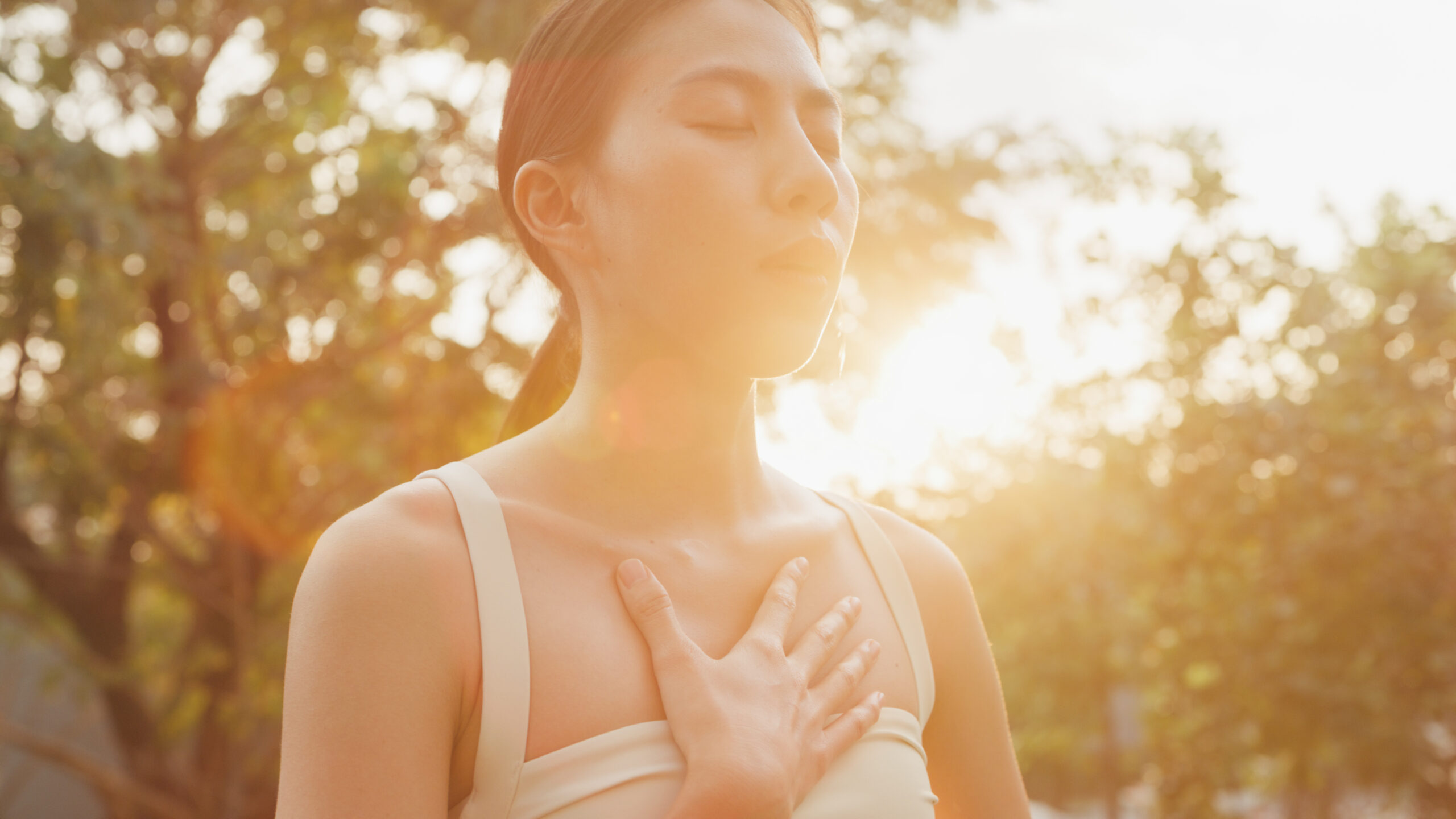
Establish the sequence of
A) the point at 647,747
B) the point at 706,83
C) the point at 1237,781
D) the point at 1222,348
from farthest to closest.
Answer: the point at 1237,781
the point at 1222,348
the point at 706,83
the point at 647,747

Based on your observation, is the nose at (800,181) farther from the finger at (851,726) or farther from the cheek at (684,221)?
the finger at (851,726)

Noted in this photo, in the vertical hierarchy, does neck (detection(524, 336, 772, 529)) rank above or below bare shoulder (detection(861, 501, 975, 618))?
above

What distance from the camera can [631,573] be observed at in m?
1.46

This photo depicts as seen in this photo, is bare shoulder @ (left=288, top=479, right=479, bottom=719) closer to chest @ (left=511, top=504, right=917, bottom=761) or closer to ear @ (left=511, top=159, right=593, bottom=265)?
chest @ (left=511, top=504, right=917, bottom=761)

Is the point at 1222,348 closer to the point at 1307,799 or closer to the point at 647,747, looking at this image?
the point at 647,747

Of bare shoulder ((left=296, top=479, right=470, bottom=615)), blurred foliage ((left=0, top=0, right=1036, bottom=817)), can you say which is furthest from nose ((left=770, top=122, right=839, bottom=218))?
blurred foliage ((left=0, top=0, right=1036, bottom=817))

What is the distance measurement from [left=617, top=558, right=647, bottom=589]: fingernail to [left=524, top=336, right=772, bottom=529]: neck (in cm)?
11

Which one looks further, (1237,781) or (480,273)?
(1237,781)

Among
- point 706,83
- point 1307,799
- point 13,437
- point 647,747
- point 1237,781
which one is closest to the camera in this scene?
point 647,747

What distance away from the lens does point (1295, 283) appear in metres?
9.18

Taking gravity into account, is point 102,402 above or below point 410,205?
A: below

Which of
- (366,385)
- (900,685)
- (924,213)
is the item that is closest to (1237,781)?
(924,213)

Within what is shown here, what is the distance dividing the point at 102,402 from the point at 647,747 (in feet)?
30.4

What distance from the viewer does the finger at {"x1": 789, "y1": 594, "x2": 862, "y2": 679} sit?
5.02 feet
